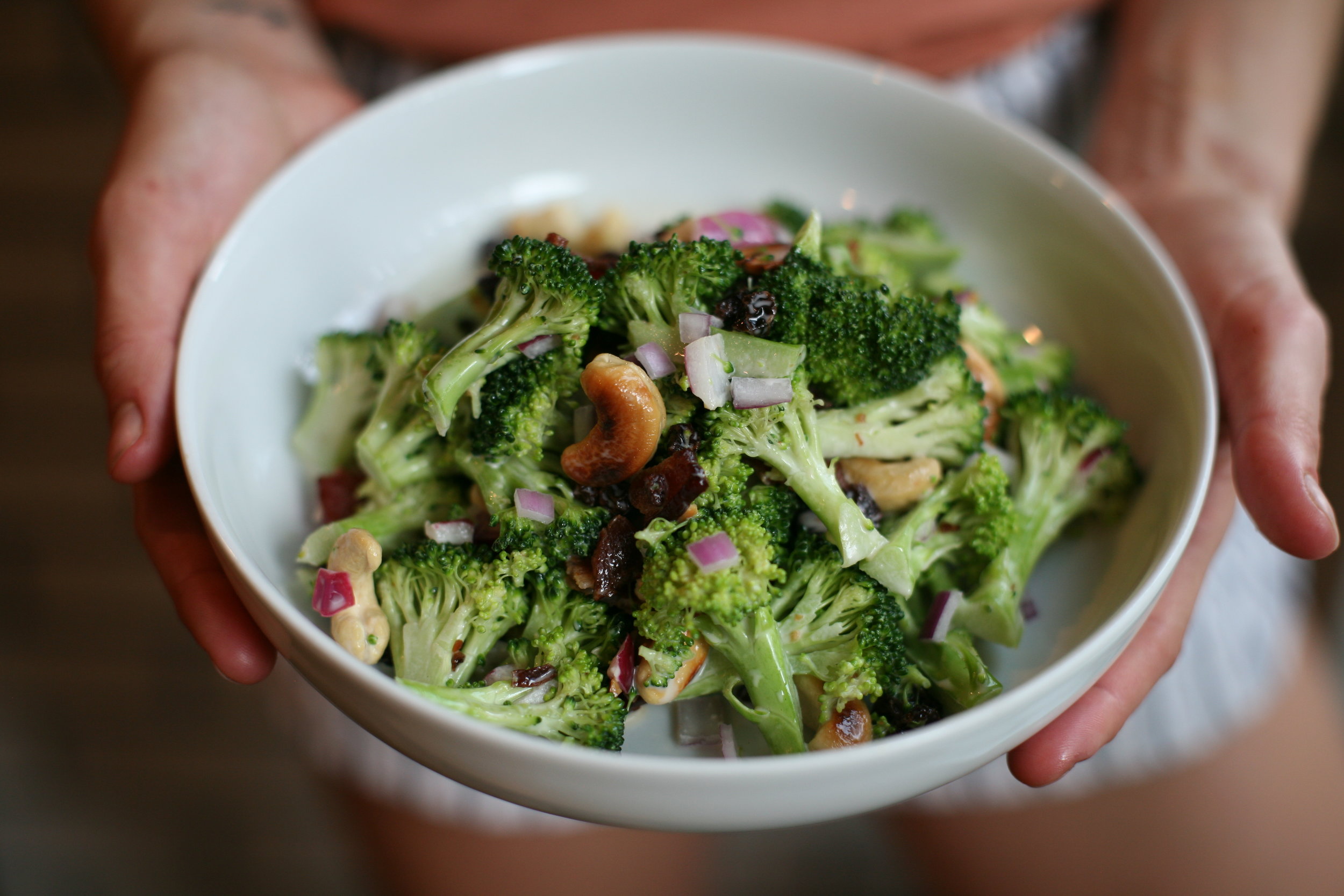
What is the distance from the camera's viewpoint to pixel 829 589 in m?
1.67

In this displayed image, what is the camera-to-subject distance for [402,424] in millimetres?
1875

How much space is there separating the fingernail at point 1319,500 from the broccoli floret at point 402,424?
5.51 feet

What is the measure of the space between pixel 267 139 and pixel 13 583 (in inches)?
136

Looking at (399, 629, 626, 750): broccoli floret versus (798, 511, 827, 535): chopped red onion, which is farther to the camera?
(798, 511, 827, 535): chopped red onion

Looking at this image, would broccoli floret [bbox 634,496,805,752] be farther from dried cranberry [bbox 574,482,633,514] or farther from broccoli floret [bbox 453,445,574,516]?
broccoli floret [bbox 453,445,574,516]

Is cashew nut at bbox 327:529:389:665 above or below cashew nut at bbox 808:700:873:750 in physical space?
above

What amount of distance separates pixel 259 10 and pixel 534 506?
7.26 ft

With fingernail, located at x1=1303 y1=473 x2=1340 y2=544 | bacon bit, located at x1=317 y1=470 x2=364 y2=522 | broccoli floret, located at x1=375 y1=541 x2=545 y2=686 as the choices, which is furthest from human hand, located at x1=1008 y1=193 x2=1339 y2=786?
bacon bit, located at x1=317 y1=470 x2=364 y2=522

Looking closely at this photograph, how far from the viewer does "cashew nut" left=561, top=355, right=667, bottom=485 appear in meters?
1.56

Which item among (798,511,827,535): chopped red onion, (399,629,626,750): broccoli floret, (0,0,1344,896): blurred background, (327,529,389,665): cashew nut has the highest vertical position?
(798,511,827,535): chopped red onion

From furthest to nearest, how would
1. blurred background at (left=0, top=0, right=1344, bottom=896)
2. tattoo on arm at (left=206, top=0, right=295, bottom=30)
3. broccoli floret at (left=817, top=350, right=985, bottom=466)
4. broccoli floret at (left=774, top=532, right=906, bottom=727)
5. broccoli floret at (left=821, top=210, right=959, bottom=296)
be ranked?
blurred background at (left=0, top=0, right=1344, bottom=896), tattoo on arm at (left=206, top=0, right=295, bottom=30), broccoli floret at (left=821, top=210, right=959, bottom=296), broccoli floret at (left=817, top=350, right=985, bottom=466), broccoli floret at (left=774, top=532, right=906, bottom=727)

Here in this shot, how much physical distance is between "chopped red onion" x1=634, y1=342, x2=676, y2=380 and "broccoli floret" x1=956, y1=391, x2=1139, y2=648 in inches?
31.6

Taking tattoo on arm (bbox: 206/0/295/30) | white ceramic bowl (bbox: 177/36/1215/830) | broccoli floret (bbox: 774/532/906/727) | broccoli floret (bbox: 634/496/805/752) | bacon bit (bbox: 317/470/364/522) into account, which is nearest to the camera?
white ceramic bowl (bbox: 177/36/1215/830)

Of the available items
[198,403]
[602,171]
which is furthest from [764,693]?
[602,171]
